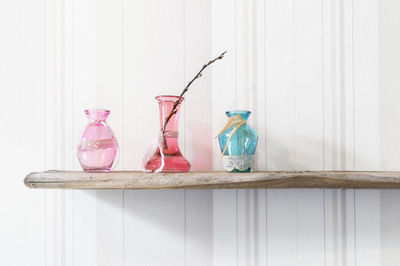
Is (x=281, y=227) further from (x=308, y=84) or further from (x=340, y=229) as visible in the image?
(x=308, y=84)

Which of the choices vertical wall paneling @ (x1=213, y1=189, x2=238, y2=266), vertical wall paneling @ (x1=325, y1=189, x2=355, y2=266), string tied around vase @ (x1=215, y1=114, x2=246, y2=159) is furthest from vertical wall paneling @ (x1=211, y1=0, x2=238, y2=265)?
vertical wall paneling @ (x1=325, y1=189, x2=355, y2=266)

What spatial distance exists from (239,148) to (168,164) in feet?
0.58

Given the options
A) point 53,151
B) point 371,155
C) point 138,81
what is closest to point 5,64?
point 53,151

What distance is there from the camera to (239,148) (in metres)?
0.70

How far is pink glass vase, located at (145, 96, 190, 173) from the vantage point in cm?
71

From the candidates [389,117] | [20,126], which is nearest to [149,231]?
[20,126]

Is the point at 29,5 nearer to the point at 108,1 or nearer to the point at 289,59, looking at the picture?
the point at 108,1

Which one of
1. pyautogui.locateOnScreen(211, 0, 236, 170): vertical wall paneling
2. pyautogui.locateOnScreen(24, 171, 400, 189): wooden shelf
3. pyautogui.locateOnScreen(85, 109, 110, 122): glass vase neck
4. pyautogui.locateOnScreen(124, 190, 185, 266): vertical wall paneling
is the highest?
pyautogui.locateOnScreen(211, 0, 236, 170): vertical wall paneling

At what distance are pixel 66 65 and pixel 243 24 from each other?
52 cm

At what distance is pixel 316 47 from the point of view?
2.72 ft

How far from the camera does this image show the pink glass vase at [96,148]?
72 cm

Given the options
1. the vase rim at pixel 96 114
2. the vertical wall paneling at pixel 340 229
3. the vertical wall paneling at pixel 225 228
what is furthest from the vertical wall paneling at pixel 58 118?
the vertical wall paneling at pixel 340 229

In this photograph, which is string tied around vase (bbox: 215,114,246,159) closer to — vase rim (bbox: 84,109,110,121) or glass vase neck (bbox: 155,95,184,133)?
glass vase neck (bbox: 155,95,184,133)

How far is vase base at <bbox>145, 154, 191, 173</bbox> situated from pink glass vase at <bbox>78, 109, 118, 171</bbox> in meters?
0.10
